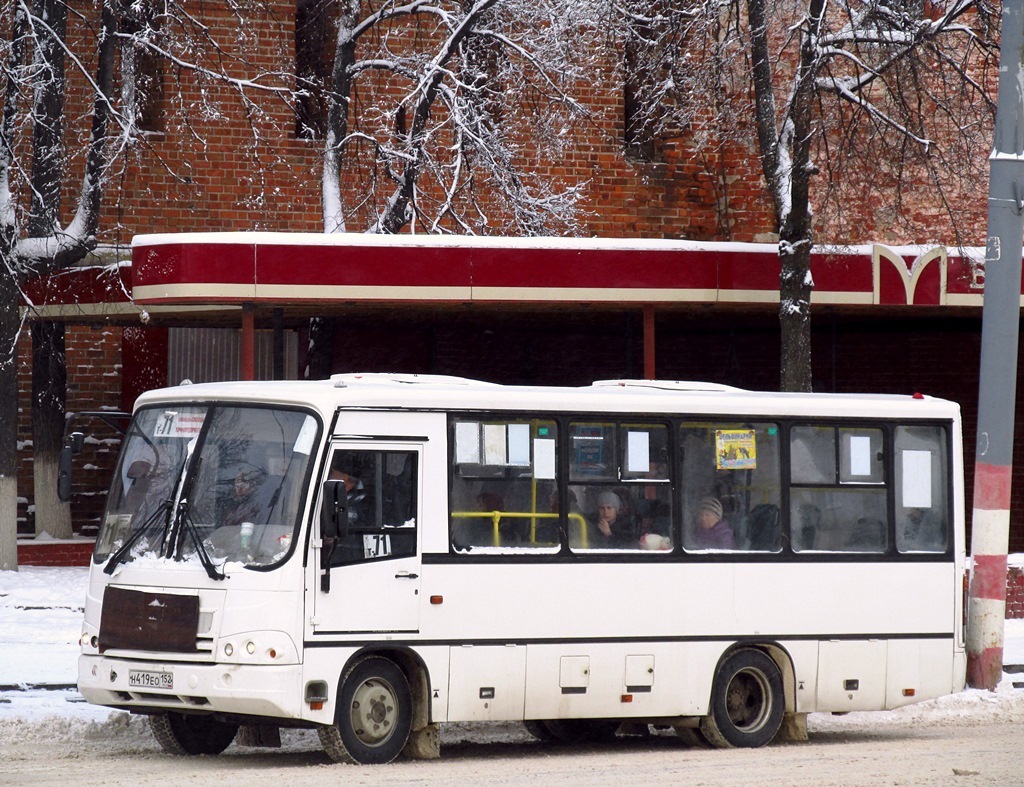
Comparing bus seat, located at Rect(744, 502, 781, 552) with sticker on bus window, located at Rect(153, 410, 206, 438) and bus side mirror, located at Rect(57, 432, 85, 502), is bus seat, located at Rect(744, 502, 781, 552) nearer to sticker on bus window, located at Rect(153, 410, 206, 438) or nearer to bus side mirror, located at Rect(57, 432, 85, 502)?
sticker on bus window, located at Rect(153, 410, 206, 438)

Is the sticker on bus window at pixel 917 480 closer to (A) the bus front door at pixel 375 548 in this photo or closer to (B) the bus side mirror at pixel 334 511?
(A) the bus front door at pixel 375 548

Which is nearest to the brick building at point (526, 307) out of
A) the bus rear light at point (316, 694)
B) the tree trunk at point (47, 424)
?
the tree trunk at point (47, 424)

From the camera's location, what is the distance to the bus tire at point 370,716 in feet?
34.1

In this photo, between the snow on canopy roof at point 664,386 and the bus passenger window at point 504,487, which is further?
the snow on canopy roof at point 664,386

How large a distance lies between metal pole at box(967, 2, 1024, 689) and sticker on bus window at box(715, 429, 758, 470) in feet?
10.5

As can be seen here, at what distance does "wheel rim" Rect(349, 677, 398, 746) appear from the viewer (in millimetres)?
10539

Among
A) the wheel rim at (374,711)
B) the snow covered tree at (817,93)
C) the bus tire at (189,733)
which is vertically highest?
the snow covered tree at (817,93)

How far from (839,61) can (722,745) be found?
12.8 m

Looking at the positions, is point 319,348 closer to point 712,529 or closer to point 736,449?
point 736,449

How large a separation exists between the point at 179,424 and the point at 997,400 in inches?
283

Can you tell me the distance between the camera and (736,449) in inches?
478

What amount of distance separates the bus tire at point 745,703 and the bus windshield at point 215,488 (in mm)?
3521

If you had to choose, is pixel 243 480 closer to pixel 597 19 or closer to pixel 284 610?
pixel 284 610

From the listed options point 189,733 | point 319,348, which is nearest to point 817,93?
point 319,348
